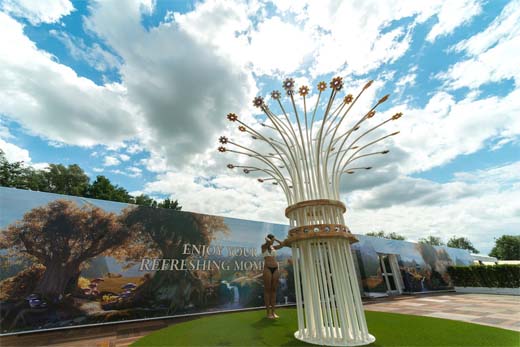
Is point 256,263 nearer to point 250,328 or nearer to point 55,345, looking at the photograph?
point 250,328

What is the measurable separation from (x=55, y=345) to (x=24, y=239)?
9.45ft

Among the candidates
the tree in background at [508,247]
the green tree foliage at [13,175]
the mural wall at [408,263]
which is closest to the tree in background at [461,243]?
the tree in background at [508,247]

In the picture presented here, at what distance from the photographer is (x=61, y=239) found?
6.12 meters

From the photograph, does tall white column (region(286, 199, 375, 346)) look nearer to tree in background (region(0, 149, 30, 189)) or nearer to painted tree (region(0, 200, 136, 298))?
painted tree (region(0, 200, 136, 298))

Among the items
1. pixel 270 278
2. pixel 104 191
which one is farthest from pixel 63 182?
pixel 270 278

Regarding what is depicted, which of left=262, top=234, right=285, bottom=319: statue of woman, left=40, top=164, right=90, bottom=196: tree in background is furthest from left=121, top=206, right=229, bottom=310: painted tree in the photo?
left=40, top=164, right=90, bottom=196: tree in background

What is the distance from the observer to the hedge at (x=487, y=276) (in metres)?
12.8

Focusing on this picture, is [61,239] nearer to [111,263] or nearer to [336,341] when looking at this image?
[111,263]

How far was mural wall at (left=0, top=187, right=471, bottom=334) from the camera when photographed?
5559 mm

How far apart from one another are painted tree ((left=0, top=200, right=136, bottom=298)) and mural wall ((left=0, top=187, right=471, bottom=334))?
0.02 meters

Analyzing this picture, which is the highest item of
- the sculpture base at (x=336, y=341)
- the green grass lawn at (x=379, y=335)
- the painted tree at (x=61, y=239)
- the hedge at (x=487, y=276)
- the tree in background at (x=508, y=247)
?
the tree in background at (x=508, y=247)

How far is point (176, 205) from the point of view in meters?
18.8

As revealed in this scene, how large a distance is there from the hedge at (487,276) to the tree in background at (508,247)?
118 feet

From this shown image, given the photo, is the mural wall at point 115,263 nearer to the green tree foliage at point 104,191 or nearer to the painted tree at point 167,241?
the painted tree at point 167,241
